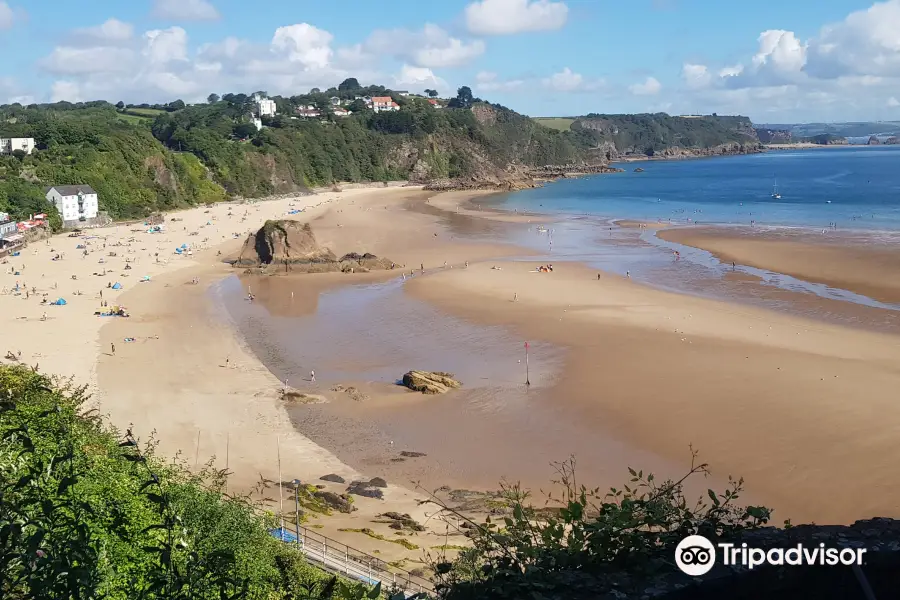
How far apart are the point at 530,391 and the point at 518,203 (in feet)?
226

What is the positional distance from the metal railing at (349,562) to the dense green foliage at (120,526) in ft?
3.40

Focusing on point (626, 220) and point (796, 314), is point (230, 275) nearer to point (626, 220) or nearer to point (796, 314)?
point (796, 314)

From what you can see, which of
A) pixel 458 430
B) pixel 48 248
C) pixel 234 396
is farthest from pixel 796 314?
pixel 48 248

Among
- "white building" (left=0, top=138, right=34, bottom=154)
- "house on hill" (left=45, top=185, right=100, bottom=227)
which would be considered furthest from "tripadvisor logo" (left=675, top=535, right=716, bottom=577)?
"white building" (left=0, top=138, right=34, bottom=154)

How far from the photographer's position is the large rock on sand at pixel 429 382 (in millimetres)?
23891

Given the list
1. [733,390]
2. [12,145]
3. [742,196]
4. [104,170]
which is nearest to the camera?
[733,390]

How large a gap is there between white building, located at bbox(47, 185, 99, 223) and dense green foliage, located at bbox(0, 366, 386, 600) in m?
52.4

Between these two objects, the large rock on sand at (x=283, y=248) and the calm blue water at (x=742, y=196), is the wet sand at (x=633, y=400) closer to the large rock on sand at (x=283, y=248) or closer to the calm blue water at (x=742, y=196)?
the large rock on sand at (x=283, y=248)

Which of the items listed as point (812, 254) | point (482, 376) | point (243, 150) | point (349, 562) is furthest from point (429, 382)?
point (243, 150)

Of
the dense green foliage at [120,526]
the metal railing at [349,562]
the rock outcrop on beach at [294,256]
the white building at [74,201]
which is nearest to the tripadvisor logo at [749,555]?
the dense green foliage at [120,526]

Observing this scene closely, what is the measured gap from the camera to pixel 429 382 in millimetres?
24109

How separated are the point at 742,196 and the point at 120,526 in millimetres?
87960

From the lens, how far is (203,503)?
11.7 m

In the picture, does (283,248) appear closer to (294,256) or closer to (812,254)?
(294,256)
